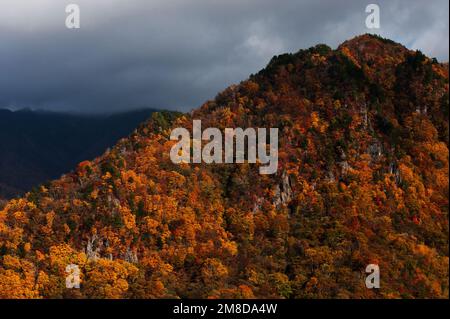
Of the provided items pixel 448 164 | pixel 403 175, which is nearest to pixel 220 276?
pixel 403 175

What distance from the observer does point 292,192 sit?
133 m

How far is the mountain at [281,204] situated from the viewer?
337ft

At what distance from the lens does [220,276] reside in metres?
105

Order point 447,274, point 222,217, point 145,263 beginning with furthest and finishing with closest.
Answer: point 222,217 → point 145,263 → point 447,274

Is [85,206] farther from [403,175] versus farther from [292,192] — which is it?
[403,175]

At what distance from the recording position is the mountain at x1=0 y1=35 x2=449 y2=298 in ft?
337

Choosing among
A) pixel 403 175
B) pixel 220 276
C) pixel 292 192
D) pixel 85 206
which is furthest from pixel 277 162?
pixel 85 206

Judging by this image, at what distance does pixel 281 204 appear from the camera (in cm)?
13125

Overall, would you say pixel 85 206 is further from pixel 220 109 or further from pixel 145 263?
pixel 220 109
